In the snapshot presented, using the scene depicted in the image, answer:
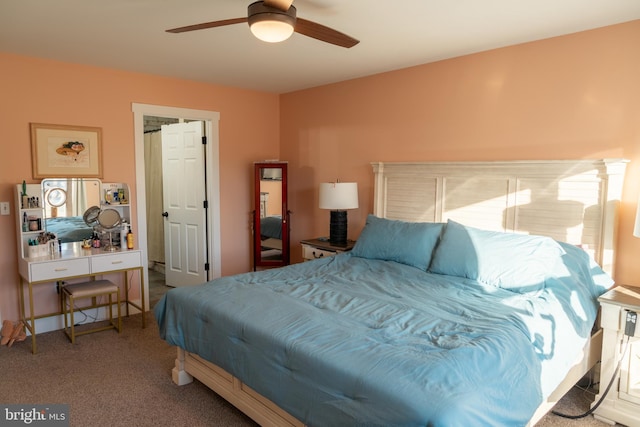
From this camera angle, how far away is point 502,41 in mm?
3152

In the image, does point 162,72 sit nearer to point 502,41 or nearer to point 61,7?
point 61,7

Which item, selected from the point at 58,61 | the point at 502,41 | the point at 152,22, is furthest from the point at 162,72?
the point at 502,41

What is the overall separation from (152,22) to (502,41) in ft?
8.18

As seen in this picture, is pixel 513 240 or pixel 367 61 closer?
pixel 513 240

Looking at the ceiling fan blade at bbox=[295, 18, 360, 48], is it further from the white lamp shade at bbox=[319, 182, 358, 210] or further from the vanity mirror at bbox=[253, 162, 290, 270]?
the vanity mirror at bbox=[253, 162, 290, 270]

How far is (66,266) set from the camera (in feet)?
11.3

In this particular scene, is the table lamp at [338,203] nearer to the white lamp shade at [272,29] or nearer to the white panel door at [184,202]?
the white panel door at [184,202]

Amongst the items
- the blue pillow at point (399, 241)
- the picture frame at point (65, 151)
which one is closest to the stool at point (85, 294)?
the picture frame at point (65, 151)

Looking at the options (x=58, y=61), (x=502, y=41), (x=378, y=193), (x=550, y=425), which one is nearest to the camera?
(x=550, y=425)

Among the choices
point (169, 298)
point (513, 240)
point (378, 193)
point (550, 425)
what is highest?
point (378, 193)

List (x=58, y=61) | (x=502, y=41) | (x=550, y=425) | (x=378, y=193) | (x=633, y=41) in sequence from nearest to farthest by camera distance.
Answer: (x=550, y=425)
(x=633, y=41)
(x=502, y=41)
(x=58, y=61)
(x=378, y=193)

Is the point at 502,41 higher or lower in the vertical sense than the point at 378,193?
higher

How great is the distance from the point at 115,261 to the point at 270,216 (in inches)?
69.7

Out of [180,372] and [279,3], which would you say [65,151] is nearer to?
[180,372]
